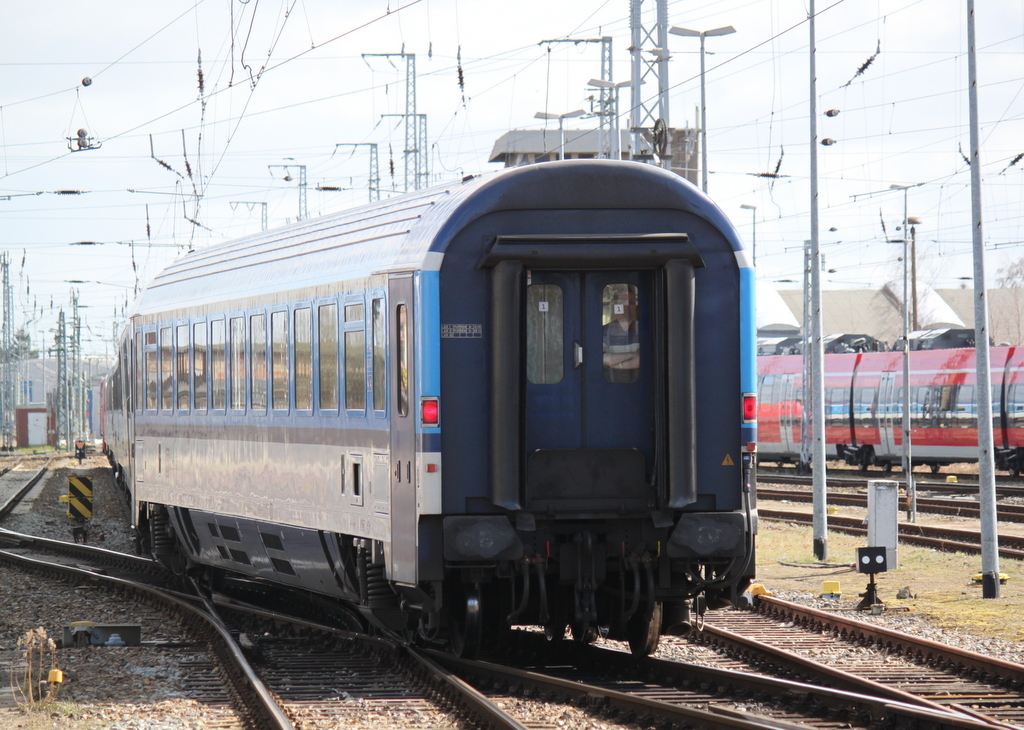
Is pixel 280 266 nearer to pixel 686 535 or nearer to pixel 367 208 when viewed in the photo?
pixel 367 208

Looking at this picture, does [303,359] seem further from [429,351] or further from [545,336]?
→ [545,336]

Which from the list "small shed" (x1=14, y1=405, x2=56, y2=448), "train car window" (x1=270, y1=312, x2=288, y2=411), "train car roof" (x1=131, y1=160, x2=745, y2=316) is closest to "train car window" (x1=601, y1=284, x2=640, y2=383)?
"train car roof" (x1=131, y1=160, x2=745, y2=316)

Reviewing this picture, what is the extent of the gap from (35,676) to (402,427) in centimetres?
357

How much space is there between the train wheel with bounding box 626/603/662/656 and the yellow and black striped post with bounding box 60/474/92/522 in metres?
17.7

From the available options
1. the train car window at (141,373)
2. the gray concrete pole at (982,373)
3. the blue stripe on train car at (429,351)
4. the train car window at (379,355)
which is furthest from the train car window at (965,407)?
the blue stripe on train car at (429,351)

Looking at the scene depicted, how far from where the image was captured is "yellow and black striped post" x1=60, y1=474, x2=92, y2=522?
1020 inches

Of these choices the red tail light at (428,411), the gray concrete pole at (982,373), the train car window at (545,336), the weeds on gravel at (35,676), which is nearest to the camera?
the red tail light at (428,411)

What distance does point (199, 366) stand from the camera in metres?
14.1

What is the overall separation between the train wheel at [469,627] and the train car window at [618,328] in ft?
5.83

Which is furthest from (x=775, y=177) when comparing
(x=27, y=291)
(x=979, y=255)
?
(x=27, y=291)

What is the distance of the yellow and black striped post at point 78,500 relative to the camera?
85.0ft

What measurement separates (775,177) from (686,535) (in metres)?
22.7

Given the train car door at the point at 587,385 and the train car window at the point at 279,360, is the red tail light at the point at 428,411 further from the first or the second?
the train car window at the point at 279,360

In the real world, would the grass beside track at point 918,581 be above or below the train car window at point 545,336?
below
